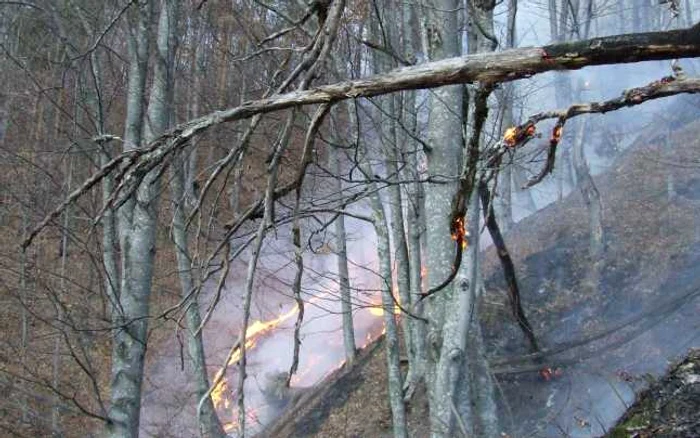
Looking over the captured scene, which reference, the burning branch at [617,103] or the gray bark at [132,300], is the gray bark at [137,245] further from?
the burning branch at [617,103]

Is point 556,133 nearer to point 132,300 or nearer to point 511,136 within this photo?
point 511,136

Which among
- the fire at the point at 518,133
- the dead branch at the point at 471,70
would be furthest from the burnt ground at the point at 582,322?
the dead branch at the point at 471,70

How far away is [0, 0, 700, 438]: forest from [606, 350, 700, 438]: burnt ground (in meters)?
0.02

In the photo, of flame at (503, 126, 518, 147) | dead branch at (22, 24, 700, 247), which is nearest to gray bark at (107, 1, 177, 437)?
dead branch at (22, 24, 700, 247)

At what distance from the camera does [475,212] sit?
15.2 ft

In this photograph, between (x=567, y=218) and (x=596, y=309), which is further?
(x=567, y=218)

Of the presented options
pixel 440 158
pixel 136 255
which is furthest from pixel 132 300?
Result: pixel 440 158

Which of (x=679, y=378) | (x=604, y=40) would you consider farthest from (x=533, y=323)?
(x=604, y=40)

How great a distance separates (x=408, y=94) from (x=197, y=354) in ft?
20.9

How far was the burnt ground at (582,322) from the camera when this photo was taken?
11.5 m

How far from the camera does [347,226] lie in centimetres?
2361

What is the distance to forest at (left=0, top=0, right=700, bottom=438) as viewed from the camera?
2.66 metres

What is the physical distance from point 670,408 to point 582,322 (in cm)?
1068

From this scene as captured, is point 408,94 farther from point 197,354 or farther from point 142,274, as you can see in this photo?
point 142,274
